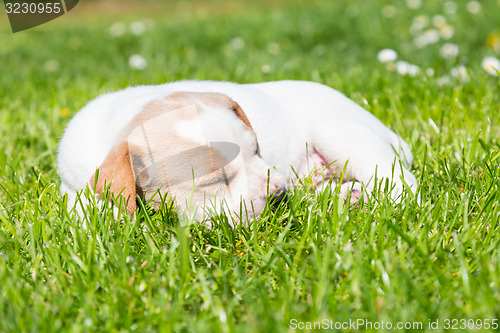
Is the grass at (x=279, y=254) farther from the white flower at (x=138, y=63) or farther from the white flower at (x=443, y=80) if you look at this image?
the white flower at (x=138, y=63)

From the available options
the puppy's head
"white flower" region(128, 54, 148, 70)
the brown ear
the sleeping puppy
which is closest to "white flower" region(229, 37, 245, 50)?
"white flower" region(128, 54, 148, 70)

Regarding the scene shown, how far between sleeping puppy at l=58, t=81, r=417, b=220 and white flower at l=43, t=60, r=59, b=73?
3936mm

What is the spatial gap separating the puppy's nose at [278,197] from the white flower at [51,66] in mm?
4928

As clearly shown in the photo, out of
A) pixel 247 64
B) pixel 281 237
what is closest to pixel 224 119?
pixel 281 237

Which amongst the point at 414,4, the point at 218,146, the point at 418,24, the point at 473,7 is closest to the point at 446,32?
the point at 418,24

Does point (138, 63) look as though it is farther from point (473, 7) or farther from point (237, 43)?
point (473, 7)

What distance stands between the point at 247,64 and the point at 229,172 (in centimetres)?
352

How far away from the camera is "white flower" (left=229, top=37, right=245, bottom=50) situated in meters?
6.77

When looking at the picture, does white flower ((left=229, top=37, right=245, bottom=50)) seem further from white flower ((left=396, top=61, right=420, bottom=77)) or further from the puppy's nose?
the puppy's nose

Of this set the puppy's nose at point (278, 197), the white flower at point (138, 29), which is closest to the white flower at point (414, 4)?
the white flower at point (138, 29)

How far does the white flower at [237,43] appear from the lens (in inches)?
267

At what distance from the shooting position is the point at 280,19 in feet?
25.1

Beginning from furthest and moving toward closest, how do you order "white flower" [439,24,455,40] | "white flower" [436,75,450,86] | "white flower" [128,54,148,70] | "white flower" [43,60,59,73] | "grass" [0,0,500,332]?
"white flower" [43,60,59,73] → "white flower" [439,24,455,40] → "white flower" [128,54,148,70] → "white flower" [436,75,450,86] → "grass" [0,0,500,332]

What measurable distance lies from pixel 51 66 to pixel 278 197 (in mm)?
5337
